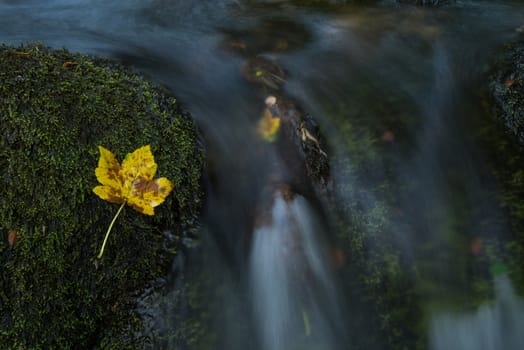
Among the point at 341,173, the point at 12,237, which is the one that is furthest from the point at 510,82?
the point at 12,237

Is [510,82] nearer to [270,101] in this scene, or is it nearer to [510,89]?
[510,89]

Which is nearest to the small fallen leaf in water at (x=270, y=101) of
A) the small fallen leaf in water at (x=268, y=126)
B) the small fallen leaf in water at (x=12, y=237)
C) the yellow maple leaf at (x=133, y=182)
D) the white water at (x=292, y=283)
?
the small fallen leaf in water at (x=268, y=126)

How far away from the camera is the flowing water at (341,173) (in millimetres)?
2486

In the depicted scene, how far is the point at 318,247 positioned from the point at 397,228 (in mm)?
570

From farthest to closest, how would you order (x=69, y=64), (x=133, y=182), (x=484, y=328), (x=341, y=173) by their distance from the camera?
(x=341, y=173) < (x=69, y=64) < (x=484, y=328) < (x=133, y=182)

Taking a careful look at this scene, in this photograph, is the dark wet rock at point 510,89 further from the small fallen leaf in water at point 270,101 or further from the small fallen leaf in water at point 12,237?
the small fallen leaf in water at point 12,237

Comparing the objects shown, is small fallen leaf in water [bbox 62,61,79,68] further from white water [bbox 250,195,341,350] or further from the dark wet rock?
the dark wet rock

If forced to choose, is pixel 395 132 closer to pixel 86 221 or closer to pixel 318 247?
pixel 318 247

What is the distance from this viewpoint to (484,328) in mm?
2488

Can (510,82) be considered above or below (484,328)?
above

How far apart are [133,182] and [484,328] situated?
7.21 ft

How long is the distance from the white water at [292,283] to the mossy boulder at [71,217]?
53 centimetres

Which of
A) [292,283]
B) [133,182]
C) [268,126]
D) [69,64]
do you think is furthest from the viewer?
[268,126]

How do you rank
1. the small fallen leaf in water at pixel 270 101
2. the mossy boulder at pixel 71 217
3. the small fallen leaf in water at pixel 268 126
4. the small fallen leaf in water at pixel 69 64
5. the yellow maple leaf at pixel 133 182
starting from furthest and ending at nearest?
1. the small fallen leaf in water at pixel 270 101
2. the small fallen leaf in water at pixel 268 126
3. the small fallen leaf in water at pixel 69 64
4. the yellow maple leaf at pixel 133 182
5. the mossy boulder at pixel 71 217
